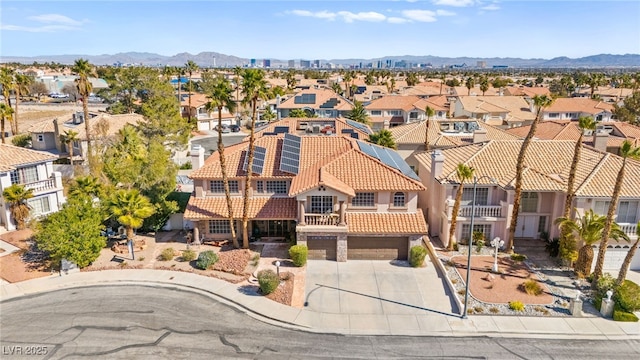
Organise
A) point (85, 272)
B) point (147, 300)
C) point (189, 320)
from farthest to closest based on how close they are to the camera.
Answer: point (85, 272) < point (147, 300) < point (189, 320)

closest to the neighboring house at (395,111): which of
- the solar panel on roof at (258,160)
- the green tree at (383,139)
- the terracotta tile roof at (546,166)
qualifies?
the green tree at (383,139)

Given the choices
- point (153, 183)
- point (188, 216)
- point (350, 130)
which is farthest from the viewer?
point (350, 130)

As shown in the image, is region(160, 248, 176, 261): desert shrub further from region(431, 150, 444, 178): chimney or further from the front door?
the front door

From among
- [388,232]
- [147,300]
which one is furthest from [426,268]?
[147,300]

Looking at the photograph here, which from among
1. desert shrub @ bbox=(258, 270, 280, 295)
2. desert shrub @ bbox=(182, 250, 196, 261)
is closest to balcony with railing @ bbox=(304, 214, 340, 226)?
desert shrub @ bbox=(258, 270, 280, 295)

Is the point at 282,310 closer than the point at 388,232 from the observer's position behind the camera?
Yes

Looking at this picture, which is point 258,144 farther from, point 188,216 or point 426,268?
point 426,268

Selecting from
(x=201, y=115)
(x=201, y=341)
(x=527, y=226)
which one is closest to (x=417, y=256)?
(x=527, y=226)
